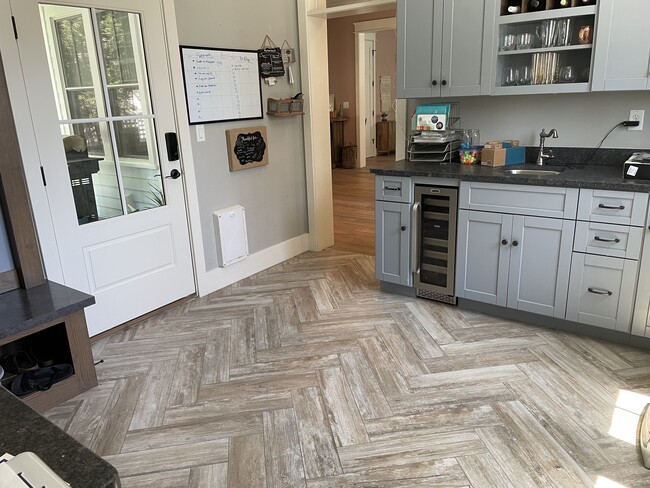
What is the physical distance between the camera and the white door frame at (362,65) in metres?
8.83

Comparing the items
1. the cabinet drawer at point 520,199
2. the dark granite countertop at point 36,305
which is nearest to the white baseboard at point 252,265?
the dark granite countertop at point 36,305

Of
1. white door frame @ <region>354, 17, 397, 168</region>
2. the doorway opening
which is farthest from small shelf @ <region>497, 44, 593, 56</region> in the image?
white door frame @ <region>354, 17, 397, 168</region>

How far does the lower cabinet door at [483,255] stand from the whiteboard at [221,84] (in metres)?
1.87

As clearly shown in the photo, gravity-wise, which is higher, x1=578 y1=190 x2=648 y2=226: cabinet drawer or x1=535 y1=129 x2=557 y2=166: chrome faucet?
x1=535 y1=129 x2=557 y2=166: chrome faucet

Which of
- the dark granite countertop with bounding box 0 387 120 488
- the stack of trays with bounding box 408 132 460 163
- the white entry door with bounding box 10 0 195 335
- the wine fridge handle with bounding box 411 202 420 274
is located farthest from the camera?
the stack of trays with bounding box 408 132 460 163

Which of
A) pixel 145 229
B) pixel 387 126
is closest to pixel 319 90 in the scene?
pixel 145 229

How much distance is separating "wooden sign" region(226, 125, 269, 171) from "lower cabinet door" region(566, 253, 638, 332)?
8.01 ft

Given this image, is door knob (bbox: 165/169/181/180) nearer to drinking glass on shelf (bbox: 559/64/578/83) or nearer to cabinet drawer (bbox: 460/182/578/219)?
cabinet drawer (bbox: 460/182/578/219)

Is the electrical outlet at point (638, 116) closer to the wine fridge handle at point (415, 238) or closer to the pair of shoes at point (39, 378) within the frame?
the wine fridge handle at point (415, 238)

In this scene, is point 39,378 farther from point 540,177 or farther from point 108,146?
point 540,177

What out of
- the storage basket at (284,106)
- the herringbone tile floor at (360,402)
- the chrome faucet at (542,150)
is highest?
the storage basket at (284,106)

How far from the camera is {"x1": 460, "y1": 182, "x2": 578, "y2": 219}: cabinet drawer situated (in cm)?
276

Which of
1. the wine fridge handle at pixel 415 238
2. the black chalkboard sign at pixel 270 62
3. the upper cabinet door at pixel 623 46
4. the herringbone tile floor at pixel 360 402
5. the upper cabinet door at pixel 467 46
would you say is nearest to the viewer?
the herringbone tile floor at pixel 360 402

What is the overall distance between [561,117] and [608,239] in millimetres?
1012
